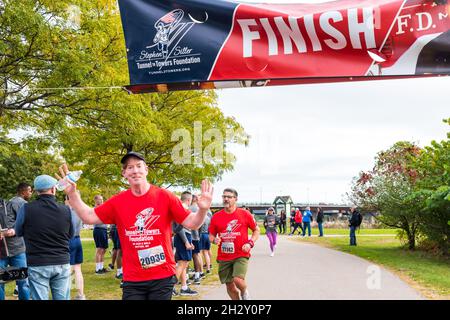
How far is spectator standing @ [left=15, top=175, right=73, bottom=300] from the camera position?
596 cm

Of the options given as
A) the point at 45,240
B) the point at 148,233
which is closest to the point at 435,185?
the point at 45,240

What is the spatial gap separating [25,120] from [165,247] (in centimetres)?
1101

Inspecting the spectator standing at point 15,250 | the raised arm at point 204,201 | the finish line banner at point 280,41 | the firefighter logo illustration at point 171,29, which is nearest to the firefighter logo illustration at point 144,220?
the raised arm at point 204,201

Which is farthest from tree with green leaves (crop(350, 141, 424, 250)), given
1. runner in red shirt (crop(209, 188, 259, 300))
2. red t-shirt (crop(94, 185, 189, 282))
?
red t-shirt (crop(94, 185, 189, 282))

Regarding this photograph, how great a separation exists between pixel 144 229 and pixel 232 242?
349 centimetres

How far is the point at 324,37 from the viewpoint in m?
3.44

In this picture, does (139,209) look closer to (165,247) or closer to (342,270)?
(165,247)

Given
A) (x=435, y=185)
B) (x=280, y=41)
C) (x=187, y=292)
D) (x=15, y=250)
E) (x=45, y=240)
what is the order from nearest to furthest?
(x=280, y=41) → (x=45, y=240) → (x=15, y=250) → (x=187, y=292) → (x=435, y=185)

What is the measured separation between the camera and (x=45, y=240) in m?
6.00

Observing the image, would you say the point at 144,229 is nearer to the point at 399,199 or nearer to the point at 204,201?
the point at 204,201

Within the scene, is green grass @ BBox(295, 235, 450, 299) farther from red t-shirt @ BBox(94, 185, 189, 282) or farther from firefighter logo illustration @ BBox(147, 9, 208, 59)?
firefighter logo illustration @ BBox(147, 9, 208, 59)

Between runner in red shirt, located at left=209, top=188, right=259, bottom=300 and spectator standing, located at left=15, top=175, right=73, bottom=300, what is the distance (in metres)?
2.38

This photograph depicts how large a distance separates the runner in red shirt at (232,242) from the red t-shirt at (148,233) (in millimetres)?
3293
